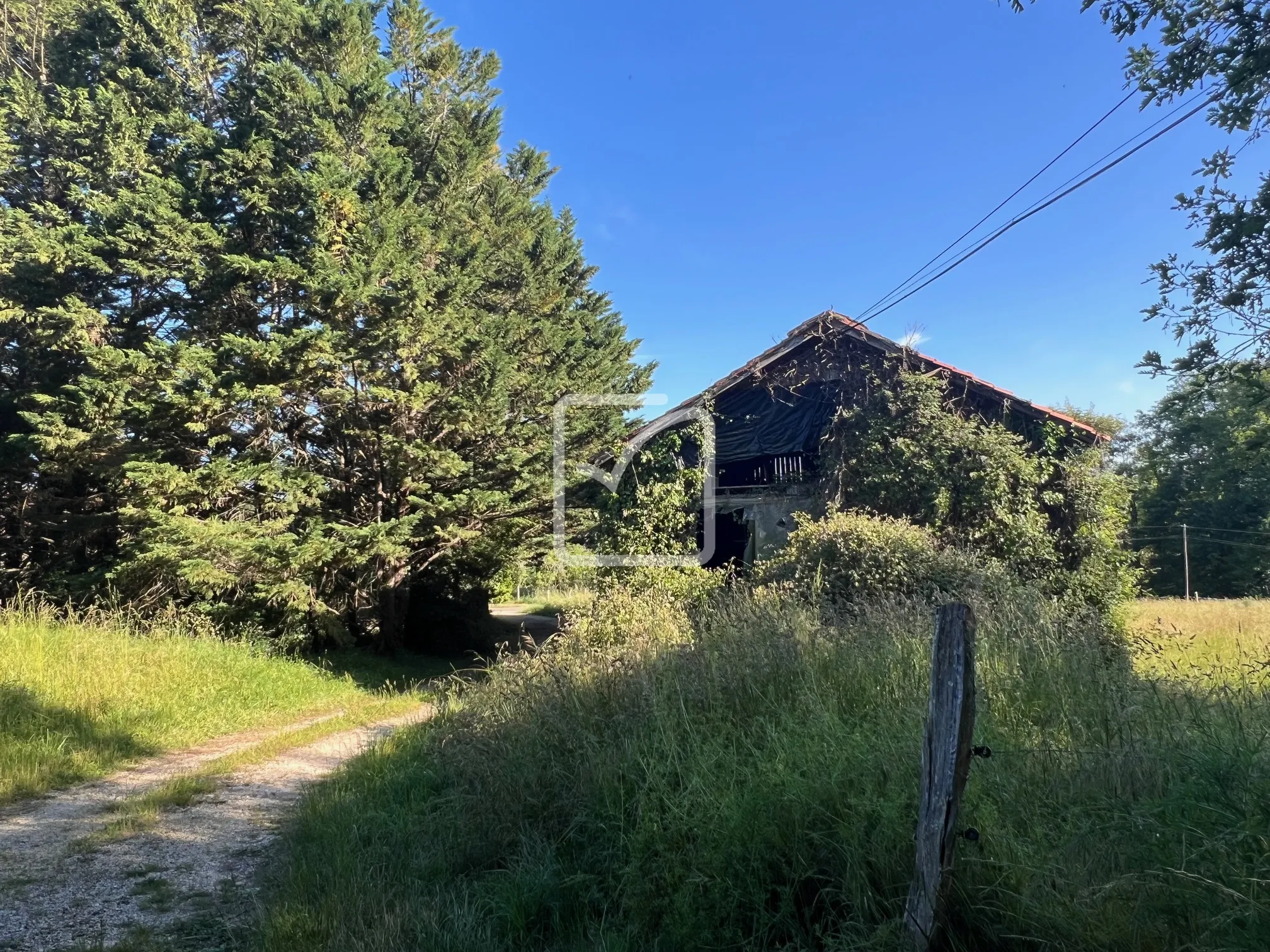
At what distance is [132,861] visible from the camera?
178 inches

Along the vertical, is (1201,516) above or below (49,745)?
above

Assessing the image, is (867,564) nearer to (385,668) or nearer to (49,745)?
(49,745)

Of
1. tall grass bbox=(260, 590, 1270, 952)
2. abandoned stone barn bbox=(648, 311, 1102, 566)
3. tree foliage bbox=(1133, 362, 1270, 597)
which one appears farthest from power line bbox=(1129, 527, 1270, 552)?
tall grass bbox=(260, 590, 1270, 952)

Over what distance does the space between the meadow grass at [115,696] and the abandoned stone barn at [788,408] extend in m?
7.45

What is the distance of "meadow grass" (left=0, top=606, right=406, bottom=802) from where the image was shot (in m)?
6.48

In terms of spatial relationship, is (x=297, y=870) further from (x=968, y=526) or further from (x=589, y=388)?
(x=589, y=388)

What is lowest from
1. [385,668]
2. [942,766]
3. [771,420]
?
[385,668]

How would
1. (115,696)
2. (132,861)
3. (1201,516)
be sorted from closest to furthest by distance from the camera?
(132,861), (115,696), (1201,516)

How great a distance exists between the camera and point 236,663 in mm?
9828

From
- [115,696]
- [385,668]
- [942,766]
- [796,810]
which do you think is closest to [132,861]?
[115,696]

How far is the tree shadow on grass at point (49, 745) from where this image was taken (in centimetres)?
595

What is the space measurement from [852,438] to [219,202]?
1255cm

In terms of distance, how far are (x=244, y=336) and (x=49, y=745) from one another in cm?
768

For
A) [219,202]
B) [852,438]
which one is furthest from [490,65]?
[852,438]
